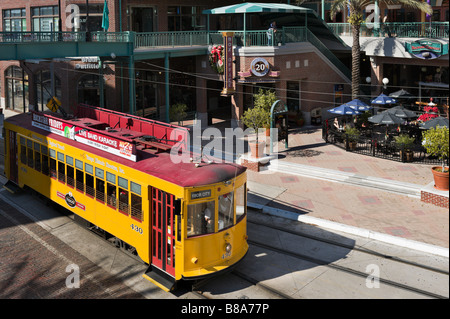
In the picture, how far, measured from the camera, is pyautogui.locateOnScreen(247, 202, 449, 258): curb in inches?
650

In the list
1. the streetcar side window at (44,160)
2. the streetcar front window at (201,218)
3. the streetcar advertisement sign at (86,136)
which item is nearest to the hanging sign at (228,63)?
the streetcar advertisement sign at (86,136)

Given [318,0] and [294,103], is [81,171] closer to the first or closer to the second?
[294,103]

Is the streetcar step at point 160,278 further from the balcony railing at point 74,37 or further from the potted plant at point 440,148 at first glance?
the balcony railing at point 74,37

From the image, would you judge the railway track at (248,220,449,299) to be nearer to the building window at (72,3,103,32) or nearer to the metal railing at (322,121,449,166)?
the metal railing at (322,121,449,166)

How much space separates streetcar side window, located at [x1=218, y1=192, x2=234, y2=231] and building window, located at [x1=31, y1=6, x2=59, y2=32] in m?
27.2

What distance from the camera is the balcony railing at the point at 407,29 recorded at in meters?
31.8

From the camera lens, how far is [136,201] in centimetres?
1486

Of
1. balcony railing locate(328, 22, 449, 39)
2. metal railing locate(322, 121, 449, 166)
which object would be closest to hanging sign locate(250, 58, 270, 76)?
metal railing locate(322, 121, 449, 166)

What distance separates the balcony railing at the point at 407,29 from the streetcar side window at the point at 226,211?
75.4 feet

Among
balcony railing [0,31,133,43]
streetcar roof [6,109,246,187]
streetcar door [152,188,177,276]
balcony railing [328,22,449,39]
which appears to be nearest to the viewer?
streetcar roof [6,109,246,187]

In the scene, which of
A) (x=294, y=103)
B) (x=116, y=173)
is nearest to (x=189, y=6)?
(x=294, y=103)

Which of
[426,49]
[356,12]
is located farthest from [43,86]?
[426,49]

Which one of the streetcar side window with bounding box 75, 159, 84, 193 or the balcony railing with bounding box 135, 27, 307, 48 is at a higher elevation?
the balcony railing with bounding box 135, 27, 307, 48

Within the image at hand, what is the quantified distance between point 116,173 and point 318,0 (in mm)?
31414
